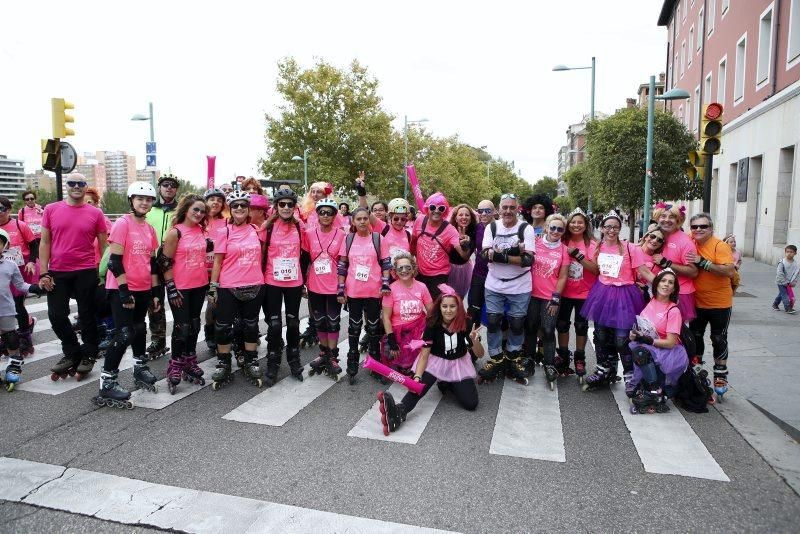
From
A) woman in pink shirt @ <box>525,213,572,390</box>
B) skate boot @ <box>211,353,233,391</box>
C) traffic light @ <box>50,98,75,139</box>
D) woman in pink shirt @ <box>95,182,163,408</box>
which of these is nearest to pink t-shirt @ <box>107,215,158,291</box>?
woman in pink shirt @ <box>95,182,163,408</box>

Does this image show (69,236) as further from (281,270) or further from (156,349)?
(281,270)

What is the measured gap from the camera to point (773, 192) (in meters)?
16.8

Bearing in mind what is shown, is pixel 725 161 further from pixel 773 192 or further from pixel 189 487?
pixel 189 487

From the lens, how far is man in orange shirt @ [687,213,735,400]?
519 cm

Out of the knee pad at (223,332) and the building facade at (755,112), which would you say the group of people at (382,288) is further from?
the building facade at (755,112)

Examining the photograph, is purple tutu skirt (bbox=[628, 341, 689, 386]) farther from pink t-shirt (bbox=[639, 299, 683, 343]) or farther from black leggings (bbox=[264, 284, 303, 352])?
black leggings (bbox=[264, 284, 303, 352])

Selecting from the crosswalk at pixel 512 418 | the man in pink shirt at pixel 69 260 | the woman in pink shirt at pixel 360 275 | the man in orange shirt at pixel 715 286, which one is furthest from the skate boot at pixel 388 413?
the man in pink shirt at pixel 69 260

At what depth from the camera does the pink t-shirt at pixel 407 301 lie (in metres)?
5.91

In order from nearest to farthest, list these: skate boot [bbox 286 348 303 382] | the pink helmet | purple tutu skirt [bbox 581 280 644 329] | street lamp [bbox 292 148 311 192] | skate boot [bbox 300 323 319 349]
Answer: purple tutu skirt [bbox 581 280 644 329] → skate boot [bbox 286 348 303 382] → the pink helmet → skate boot [bbox 300 323 319 349] → street lamp [bbox 292 148 311 192]

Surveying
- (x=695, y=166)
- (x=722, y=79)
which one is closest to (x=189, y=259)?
(x=695, y=166)

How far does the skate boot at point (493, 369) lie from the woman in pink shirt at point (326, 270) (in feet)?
5.16

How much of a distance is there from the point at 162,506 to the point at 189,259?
2.70m

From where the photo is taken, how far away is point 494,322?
592 cm

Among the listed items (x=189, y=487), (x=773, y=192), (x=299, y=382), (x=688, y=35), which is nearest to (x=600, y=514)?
(x=189, y=487)
